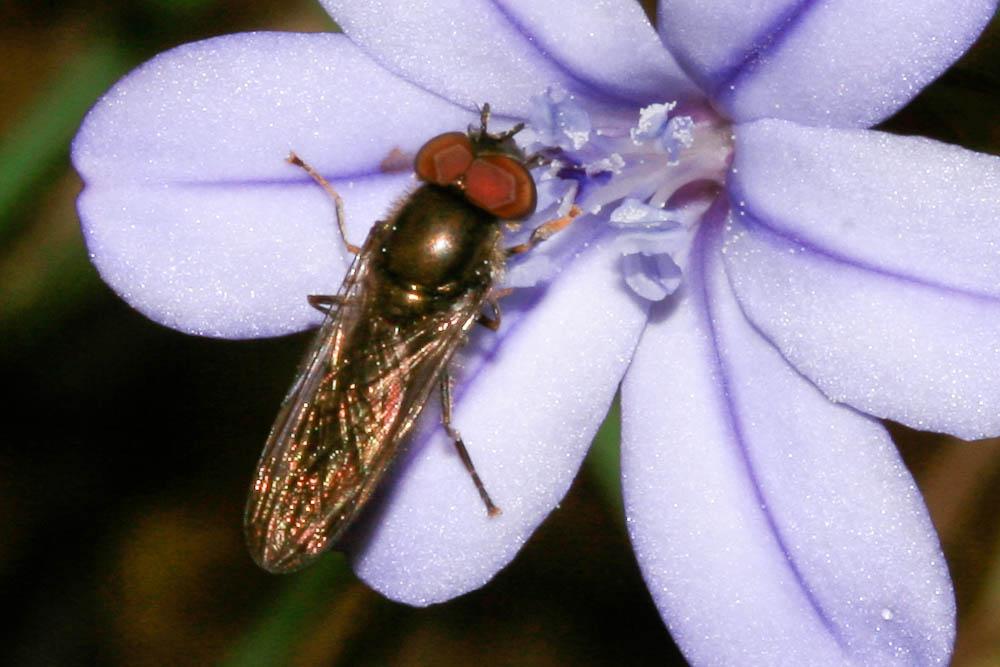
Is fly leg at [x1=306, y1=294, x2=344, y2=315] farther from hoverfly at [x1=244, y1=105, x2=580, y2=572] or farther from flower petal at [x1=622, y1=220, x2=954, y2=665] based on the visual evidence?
flower petal at [x1=622, y1=220, x2=954, y2=665]

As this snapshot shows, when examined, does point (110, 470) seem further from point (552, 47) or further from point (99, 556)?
point (552, 47)

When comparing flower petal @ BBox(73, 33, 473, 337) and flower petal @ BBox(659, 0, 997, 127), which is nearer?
flower petal @ BBox(659, 0, 997, 127)

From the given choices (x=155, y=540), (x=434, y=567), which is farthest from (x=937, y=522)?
(x=155, y=540)

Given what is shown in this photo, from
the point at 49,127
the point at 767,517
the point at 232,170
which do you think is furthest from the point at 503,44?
the point at 49,127

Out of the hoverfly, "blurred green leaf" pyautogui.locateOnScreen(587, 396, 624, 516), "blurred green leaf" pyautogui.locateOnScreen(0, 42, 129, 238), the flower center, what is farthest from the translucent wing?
"blurred green leaf" pyautogui.locateOnScreen(0, 42, 129, 238)

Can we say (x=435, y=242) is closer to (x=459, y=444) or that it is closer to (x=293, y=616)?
(x=459, y=444)

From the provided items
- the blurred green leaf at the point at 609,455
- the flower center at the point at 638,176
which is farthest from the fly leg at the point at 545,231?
the blurred green leaf at the point at 609,455
